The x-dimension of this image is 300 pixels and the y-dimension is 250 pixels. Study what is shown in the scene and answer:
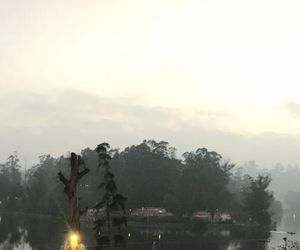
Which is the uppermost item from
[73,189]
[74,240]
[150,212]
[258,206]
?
[73,189]

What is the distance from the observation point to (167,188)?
132625 millimetres

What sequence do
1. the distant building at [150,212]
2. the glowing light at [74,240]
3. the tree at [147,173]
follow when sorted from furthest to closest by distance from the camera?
the tree at [147,173]
the distant building at [150,212]
the glowing light at [74,240]

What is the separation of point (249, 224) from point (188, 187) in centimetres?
1819

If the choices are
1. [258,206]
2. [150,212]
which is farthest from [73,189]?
[258,206]

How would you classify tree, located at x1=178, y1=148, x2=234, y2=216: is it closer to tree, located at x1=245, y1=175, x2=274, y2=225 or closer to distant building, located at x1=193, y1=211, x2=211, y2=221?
distant building, located at x1=193, y1=211, x2=211, y2=221

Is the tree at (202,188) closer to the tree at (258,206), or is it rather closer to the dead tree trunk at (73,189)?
the tree at (258,206)

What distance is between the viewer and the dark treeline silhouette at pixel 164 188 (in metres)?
124

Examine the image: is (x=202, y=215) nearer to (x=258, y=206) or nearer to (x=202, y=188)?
(x=202, y=188)

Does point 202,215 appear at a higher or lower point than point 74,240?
lower

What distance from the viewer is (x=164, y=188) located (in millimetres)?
132875

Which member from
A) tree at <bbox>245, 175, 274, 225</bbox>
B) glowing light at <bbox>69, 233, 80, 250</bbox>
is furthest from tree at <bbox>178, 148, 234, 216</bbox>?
glowing light at <bbox>69, 233, 80, 250</bbox>

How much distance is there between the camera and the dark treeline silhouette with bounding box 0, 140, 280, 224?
124 metres

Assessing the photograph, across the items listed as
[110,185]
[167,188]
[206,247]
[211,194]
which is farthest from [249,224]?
[110,185]

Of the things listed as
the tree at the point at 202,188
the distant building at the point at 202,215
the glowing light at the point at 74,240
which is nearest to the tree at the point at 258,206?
the tree at the point at 202,188
